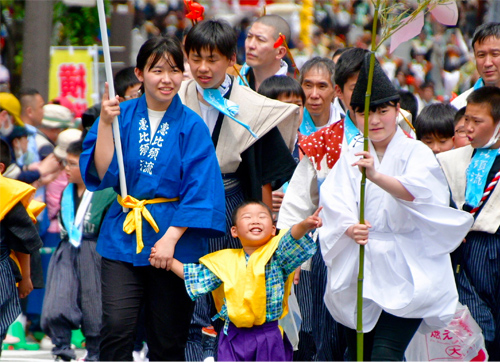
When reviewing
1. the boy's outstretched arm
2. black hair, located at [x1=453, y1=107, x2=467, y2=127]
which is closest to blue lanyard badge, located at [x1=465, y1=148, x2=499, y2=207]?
black hair, located at [x1=453, y1=107, x2=467, y2=127]

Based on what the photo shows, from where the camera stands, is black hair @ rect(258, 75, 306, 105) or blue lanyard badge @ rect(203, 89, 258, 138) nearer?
blue lanyard badge @ rect(203, 89, 258, 138)

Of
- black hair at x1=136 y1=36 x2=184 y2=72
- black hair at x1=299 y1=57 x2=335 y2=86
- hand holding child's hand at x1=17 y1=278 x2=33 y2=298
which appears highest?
black hair at x1=136 y1=36 x2=184 y2=72

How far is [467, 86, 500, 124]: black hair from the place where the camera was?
4.94m

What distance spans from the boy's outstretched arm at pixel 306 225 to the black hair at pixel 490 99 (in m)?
1.43

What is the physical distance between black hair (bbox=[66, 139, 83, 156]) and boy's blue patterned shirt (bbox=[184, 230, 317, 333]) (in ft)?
7.57

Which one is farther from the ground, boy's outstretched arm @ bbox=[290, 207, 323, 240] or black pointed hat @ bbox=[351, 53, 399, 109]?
black pointed hat @ bbox=[351, 53, 399, 109]

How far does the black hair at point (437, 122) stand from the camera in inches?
236

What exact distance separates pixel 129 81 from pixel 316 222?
2281mm

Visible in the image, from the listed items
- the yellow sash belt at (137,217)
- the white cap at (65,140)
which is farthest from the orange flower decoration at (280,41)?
the yellow sash belt at (137,217)

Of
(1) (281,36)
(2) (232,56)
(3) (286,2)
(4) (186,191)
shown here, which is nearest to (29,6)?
(1) (281,36)

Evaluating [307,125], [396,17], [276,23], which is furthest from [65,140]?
[396,17]

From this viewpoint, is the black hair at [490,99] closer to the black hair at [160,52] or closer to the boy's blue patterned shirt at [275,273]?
the boy's blue patterned shirt at [275,273]

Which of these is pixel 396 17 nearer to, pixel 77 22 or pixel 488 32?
pixel 488 32

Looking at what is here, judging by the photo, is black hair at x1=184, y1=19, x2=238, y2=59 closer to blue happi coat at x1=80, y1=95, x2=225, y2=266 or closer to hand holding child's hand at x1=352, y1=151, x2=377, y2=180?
blue happi coat at x1=80, y1=95, x2=225, y2=266
